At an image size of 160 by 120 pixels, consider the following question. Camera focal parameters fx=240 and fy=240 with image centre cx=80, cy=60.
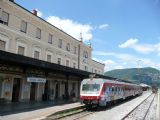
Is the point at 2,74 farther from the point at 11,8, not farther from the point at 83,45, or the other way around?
the point at 83,45

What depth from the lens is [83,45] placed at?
135 ft

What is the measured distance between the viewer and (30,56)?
25.4 metres

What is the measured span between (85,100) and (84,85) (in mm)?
1814

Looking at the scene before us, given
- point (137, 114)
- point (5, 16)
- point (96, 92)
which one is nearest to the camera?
point (137, 114)

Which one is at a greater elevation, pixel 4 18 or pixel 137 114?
pixel 4 18

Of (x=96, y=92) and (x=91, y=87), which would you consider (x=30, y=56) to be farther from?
(x=96, y=92)

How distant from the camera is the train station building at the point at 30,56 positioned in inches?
787

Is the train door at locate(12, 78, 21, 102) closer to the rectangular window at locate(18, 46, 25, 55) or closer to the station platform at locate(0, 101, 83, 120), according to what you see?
the rectangular window at locate(18, 46, 25, 55)

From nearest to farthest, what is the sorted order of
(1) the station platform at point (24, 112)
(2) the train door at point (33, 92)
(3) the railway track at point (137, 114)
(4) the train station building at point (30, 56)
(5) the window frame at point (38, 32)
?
(1) the station platform at point (24, 112)
(3) the railway track at point (137, 114)
(4) the train station building at point (30, 56)
(2) the train door at point (33, 92)
(5) the window frame at point (38, 32)

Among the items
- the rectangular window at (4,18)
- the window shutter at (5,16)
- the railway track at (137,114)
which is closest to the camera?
the railway track at (137,114)

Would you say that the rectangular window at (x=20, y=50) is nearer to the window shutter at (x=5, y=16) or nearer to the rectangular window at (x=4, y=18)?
the rectangular window at (x=4, y=18)

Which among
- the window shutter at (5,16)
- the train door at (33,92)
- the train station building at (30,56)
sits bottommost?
the train door at (33,92)

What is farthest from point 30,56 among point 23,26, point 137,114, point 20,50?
point 137,114

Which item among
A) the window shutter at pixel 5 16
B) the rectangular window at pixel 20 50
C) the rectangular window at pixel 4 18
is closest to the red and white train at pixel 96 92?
the rectangular window at pixel 20 50
